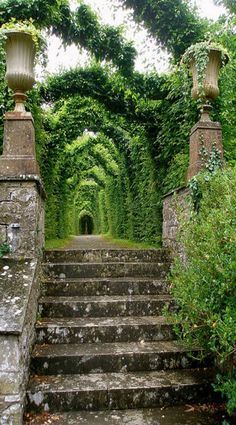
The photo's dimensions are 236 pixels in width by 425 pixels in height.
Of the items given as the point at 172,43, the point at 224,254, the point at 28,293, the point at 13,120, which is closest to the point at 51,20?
the point at 172,43

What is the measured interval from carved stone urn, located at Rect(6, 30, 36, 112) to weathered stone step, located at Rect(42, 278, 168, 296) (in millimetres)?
1964

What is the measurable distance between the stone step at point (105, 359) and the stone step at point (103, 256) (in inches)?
57.8

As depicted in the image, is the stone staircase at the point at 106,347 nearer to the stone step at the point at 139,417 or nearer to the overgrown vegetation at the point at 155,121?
the stone step at the point at 139,417

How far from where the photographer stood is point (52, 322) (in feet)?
11.3

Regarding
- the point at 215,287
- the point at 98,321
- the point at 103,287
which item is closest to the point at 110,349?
the point at 98,321

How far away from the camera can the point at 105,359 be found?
10.0ft

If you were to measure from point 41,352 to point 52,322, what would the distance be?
15.8 inches

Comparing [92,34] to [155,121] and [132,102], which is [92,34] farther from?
[155,121]

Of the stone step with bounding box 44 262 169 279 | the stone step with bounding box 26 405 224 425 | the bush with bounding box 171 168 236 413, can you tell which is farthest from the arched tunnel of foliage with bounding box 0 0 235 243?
the stone step with bounding box 26 405 224 425

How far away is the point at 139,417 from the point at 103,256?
2.35 m

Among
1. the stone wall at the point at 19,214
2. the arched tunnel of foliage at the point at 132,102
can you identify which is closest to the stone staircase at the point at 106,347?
the stone wall at the point at 19,214

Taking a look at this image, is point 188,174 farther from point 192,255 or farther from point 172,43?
point 172,43

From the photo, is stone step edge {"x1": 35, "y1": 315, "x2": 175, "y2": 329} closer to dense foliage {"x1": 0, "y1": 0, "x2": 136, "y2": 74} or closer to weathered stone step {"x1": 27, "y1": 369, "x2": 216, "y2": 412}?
weathered stone step {"x1": 27, "y1": 369, "x2": 216, "y2": 412}

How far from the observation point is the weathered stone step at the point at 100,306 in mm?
3643
